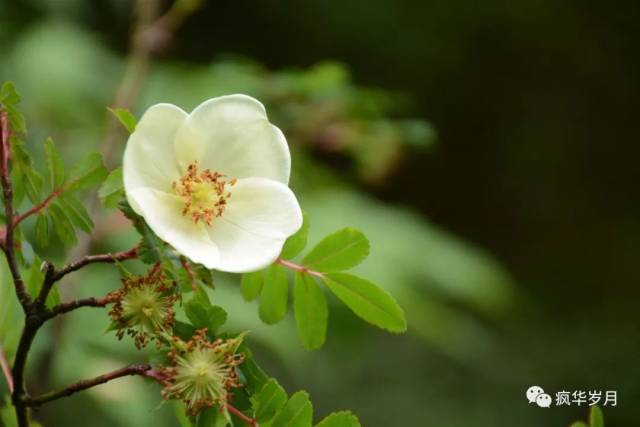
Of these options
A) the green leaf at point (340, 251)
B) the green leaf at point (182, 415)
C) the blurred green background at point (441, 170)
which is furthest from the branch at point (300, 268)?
the blurred green background at point (441, 170)

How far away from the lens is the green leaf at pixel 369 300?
0.54m

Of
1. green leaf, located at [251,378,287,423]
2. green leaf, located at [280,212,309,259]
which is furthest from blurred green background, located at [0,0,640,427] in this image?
green leaf, located at [251,378,287,423]

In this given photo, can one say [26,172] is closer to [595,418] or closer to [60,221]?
[60,221]

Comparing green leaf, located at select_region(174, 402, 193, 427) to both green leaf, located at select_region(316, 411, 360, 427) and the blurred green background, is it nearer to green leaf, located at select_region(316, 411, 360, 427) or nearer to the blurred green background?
green leaf, located at select_region(316, 411, 360, 427)

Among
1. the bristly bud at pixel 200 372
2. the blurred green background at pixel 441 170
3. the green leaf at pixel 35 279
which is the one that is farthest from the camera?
the blurred green background at pixel 441 170

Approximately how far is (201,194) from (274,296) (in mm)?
93

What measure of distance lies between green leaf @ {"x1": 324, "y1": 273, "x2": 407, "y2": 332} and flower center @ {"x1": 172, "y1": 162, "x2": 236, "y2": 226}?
9cm

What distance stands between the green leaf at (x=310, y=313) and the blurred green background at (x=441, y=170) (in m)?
0.90

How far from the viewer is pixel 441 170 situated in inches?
116

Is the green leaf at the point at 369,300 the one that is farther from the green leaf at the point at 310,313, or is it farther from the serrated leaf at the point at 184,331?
the serrated leaf at the point at 184,331

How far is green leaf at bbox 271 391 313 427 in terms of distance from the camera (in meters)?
0.49

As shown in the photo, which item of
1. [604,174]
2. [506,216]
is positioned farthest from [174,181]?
[604,174]

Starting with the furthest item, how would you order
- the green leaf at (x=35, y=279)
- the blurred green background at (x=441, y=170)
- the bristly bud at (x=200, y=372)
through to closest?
the blurred green background at (x=441, y=170), the green leaf at (x=35, y=279), the bristly bud at (x=200, y=372)

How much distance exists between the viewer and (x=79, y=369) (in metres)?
1.39
